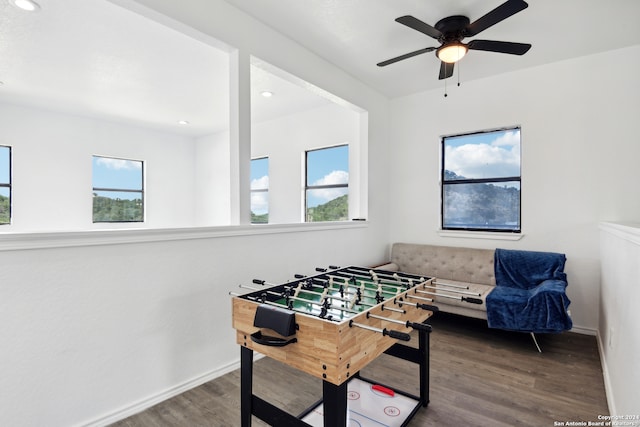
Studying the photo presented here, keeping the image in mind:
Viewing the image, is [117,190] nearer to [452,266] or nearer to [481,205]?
[452,266]

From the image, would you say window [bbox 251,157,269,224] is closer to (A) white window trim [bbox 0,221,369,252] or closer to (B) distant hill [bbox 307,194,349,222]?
(B) distant hill [bbox 307,194,349,222]

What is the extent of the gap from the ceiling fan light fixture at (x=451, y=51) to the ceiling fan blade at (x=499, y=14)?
109 millimetres

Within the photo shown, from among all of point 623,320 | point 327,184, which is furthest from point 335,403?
point 327,184

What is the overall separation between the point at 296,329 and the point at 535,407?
5.79 ft

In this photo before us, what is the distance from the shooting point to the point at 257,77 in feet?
12.3

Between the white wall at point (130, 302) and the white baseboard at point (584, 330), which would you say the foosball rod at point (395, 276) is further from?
the white baseboard at point (584, 330)

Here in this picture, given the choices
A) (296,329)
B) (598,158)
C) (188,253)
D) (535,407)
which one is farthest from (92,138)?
(598,158)

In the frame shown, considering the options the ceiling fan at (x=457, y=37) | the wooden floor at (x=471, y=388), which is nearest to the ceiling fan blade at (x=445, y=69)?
the ceiling fan at (x=457, y=37)

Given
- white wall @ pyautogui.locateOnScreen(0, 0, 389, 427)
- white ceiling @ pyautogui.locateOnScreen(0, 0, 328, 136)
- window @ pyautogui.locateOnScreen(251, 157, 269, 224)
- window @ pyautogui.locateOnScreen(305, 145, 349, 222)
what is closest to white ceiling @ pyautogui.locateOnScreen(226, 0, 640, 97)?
white wall @ pyautogui.locateOnScreen(0, 0, 389, 427)

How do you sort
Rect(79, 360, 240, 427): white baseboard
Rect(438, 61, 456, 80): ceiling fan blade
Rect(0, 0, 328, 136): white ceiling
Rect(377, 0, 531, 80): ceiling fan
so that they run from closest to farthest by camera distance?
1. Rect(79, 360, 240, 427): white baseboard
2. Rect(377, 0, 531, 80): ceiling fan
3. Rect(0, 0, 328, 136): white ceiling
4. Rect(438, 61, 456, 80): ceiling fan blade

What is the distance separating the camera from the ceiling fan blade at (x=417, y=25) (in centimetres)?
223

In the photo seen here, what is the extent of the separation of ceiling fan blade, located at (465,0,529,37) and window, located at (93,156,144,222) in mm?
5845

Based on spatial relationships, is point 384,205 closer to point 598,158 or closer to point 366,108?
point 366,108

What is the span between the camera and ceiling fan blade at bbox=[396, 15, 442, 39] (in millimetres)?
2229
